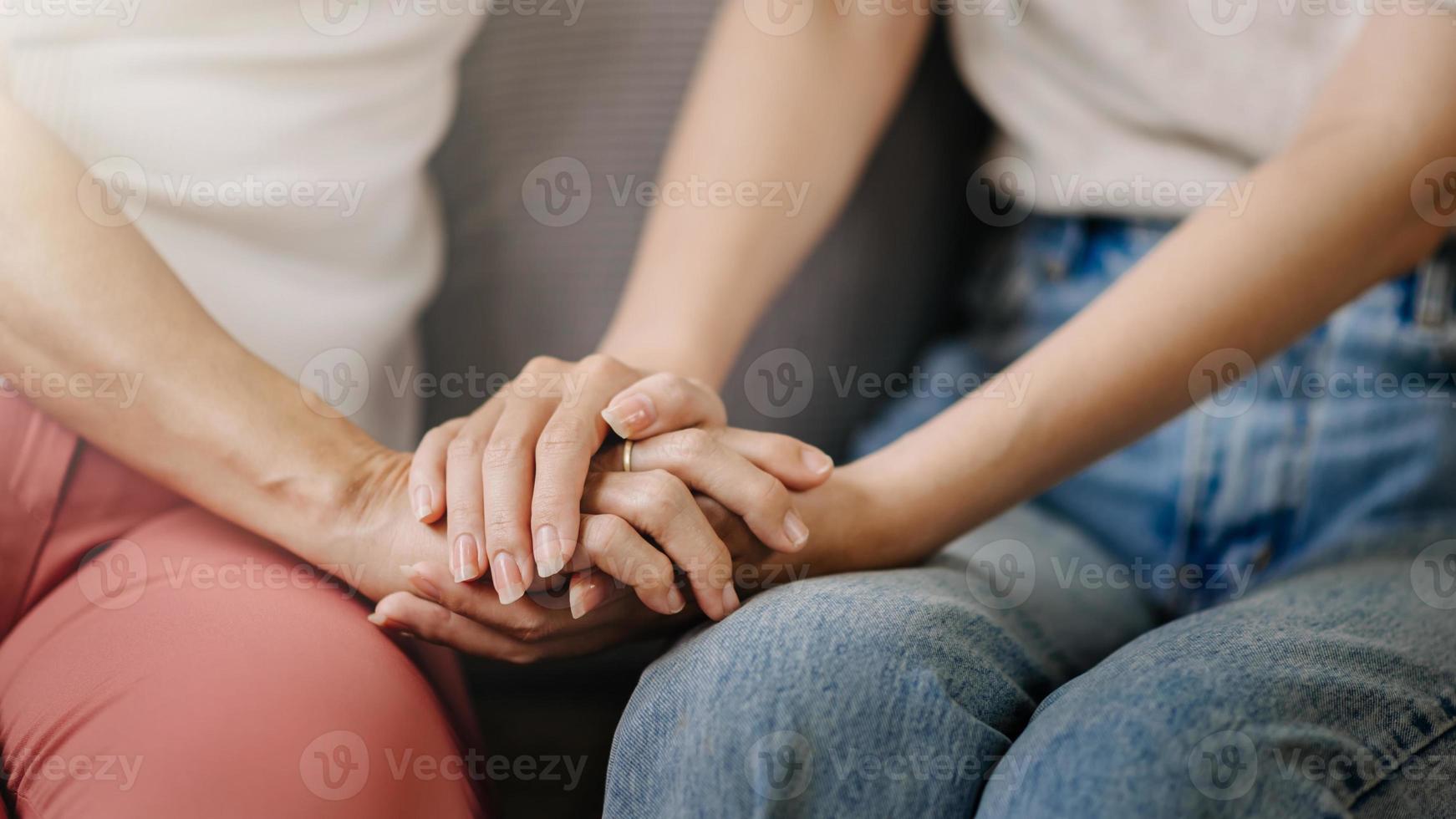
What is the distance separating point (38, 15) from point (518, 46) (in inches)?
15.9

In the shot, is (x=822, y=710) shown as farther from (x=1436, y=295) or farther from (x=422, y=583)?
(x=1436, y=295)

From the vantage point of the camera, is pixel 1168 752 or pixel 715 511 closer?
pixel 1168 752

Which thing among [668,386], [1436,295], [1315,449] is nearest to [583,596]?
[668,386]

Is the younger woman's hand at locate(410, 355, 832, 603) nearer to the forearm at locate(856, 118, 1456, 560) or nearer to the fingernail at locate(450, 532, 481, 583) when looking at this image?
the fingernail at locate(450, 532, 481, 583)

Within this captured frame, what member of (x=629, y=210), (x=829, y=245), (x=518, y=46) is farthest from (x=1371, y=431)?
(x=518, y=46)

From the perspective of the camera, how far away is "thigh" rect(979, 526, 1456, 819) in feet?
1.42

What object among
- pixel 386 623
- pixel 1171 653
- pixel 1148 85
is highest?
pixel 1148 85

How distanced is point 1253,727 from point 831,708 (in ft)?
0.61

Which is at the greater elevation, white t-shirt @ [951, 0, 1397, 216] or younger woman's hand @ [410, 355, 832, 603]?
white t-shirt @ [951, 0, 1397, 216]

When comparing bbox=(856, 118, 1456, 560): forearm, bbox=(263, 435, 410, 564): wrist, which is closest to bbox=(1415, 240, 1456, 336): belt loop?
bbox=(856, 118, 1456, 560): forearm

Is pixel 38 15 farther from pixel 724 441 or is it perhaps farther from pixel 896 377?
pixel 896 377

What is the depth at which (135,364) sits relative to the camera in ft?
1.94

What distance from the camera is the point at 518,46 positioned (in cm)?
94

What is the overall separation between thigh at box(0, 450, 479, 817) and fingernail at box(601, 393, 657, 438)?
0.59 ft
